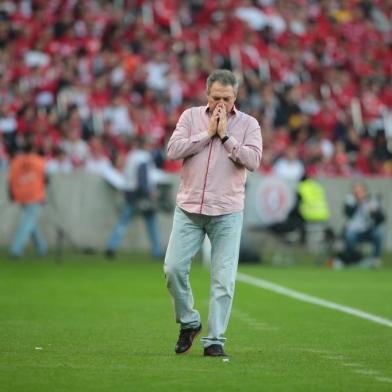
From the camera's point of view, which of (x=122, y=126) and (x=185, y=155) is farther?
(x=122, y=126)

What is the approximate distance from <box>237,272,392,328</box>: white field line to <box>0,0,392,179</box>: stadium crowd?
5.87m

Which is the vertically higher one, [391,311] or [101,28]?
[101,28]

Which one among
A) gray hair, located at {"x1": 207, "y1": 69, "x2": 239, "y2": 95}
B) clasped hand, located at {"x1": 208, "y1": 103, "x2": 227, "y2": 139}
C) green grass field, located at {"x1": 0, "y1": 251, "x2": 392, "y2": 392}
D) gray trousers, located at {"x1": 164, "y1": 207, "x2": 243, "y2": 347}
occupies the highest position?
gray hair, located at {"x1": 207, "y1": 69, "x2": 239, "y2": 95}

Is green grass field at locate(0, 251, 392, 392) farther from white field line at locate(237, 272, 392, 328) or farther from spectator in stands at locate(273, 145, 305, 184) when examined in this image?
spectator in stands at locate(273, 145, 305, 184)

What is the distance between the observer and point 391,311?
46.9 feet

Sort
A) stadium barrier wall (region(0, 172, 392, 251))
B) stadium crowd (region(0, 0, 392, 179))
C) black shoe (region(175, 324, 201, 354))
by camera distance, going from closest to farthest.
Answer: black shoe (region(175, 324, 201, 354)), stadium barrier wall (region(0, 172, 392, 251)), stadium crowd (region(0, 0, 392, 179))

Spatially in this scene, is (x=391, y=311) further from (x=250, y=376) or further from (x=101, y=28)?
(x=101, y=28)

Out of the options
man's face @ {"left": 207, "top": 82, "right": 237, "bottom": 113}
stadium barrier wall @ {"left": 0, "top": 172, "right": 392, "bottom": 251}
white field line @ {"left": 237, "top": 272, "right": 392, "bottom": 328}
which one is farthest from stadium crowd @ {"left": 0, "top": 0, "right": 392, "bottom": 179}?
man's face @ {"left": 207, "top": 82, "right": 237, "bottom": 113}

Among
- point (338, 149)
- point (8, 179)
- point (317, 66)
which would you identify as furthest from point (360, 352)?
point (317, 66)

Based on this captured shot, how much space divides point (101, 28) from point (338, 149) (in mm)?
5751

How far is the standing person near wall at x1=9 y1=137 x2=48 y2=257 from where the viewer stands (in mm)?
22578

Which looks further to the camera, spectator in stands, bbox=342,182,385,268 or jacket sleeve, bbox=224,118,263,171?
spectator in stands, bbox=342,182,385,268

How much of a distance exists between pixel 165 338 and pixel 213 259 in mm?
1698

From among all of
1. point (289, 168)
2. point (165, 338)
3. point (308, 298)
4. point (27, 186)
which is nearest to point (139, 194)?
point (27, 186)
